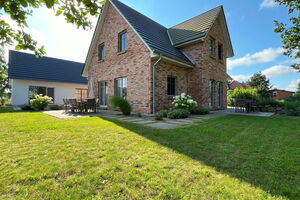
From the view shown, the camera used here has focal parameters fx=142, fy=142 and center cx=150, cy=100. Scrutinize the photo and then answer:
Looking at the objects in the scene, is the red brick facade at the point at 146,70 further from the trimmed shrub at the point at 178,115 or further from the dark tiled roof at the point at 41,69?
the dark tiled roof at the point at 41,69

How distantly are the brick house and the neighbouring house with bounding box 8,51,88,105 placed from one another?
685 cm

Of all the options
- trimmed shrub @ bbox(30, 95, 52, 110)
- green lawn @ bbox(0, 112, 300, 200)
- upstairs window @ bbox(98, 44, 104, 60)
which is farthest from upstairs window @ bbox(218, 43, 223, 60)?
trimmed shrub @ bbox(30, 95, 52, 110)

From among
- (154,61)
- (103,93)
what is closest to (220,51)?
(154,61)

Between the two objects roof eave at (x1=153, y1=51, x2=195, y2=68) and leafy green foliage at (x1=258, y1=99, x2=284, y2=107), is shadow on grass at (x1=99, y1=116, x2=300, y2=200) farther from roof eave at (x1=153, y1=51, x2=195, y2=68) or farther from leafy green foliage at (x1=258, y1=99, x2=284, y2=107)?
leafy green foliage at (x1=258, y1=99, x2=284, y2=107)

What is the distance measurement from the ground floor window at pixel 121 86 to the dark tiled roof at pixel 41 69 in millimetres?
10646

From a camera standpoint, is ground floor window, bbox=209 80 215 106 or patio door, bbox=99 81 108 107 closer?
ground floor window, bbox=209 80 215 106

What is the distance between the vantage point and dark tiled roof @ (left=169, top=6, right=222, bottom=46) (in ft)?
31.5

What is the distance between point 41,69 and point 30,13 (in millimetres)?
19223

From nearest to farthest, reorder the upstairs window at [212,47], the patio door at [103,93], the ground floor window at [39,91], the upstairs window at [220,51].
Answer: the upstairs window at [212,47]
the patio door at [103,93]
the upstairs window at [220,51]
the ground floor window at [39,91]

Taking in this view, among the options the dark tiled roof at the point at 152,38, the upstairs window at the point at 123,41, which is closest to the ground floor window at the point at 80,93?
the upstairs window at the point at 123,41

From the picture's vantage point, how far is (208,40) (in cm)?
998

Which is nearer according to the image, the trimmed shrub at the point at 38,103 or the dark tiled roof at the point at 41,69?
the trimmed shrub at the point at 38,103

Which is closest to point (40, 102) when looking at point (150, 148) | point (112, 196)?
point (150, 148)

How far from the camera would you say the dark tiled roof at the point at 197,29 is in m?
9.60
